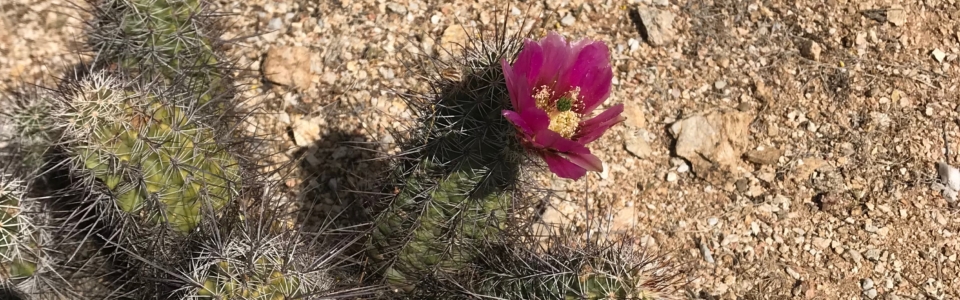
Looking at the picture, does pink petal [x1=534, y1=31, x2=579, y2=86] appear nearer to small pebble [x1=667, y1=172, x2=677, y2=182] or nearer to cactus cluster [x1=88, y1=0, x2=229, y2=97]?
cactus cluster [x1=88, y1=0, x2=229, y2=97]

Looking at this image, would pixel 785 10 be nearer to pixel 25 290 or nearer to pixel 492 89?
pixel 492 89

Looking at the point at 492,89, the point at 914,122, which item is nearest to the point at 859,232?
the point at 914,122

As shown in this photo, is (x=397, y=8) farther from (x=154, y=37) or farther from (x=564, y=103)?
(x=564, y=103)

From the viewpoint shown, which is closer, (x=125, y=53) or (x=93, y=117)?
(x=93, y=117)

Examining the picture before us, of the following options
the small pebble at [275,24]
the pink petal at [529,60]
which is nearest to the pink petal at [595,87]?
the pink petal at [529,60]

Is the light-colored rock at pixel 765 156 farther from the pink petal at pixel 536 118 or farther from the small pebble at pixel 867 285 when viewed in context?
the pink petal at pixel 536 118

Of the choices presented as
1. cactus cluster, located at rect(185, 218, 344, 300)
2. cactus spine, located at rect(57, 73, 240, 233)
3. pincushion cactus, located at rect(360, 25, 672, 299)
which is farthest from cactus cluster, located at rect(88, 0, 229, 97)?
pincushion cactus, located at rect(360, 25, 672, 299)
